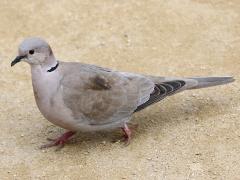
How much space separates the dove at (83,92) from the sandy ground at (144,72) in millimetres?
224

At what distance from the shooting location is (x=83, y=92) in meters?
4.64

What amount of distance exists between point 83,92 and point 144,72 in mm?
1252

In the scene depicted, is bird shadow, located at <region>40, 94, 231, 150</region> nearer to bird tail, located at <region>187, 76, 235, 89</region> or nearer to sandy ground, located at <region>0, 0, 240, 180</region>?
sandy ground, located at <region>0, 0, 240, 180</region>

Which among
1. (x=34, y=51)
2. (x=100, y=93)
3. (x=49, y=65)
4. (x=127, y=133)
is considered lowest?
(x=127, y=133)

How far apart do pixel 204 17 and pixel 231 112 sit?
167 cm

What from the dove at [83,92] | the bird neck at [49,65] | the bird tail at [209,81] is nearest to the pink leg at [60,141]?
the dove at [83,92]

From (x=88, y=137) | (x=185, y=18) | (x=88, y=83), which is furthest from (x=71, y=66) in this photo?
(x=185, y=18)

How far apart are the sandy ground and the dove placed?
0.73 feet

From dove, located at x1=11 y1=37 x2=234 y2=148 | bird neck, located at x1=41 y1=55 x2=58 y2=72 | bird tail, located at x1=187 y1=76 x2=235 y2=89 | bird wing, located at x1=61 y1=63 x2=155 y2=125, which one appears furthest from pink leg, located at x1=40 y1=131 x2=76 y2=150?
bird tail, located at x1=187 y1=76 x2=235 y2=89

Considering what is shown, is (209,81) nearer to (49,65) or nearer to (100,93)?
(100,93)

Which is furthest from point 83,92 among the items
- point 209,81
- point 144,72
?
point 144,72

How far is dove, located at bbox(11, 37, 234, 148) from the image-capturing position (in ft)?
15.0

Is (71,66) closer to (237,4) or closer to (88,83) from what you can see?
(88,83)

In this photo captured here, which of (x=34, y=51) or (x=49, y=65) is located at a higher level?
(x=34, y=51)
